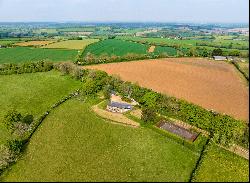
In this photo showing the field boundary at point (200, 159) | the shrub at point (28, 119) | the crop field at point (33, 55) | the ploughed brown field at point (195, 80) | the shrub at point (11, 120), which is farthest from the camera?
the crop field at point (33, 55)

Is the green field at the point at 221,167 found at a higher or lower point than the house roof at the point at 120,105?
lower

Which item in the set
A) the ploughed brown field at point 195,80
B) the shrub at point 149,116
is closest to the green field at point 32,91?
the ploughed brown field at point 195,80

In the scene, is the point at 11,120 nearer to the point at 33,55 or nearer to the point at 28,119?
the point at 28,119

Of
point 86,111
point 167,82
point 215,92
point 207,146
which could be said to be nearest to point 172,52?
point 167,82

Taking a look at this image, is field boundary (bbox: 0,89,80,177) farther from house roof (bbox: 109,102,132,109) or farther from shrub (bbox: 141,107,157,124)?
shrub (bbox: 141,107,157,124)

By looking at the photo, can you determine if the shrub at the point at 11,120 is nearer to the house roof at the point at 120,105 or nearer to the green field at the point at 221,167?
the house roof at the point at 120,105

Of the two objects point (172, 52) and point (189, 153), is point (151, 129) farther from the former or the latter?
point (172, 52)

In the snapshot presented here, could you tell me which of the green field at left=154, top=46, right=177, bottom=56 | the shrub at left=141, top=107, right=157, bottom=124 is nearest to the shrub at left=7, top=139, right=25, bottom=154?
the shrub at left=141, top=107, right=157, bottom=124
